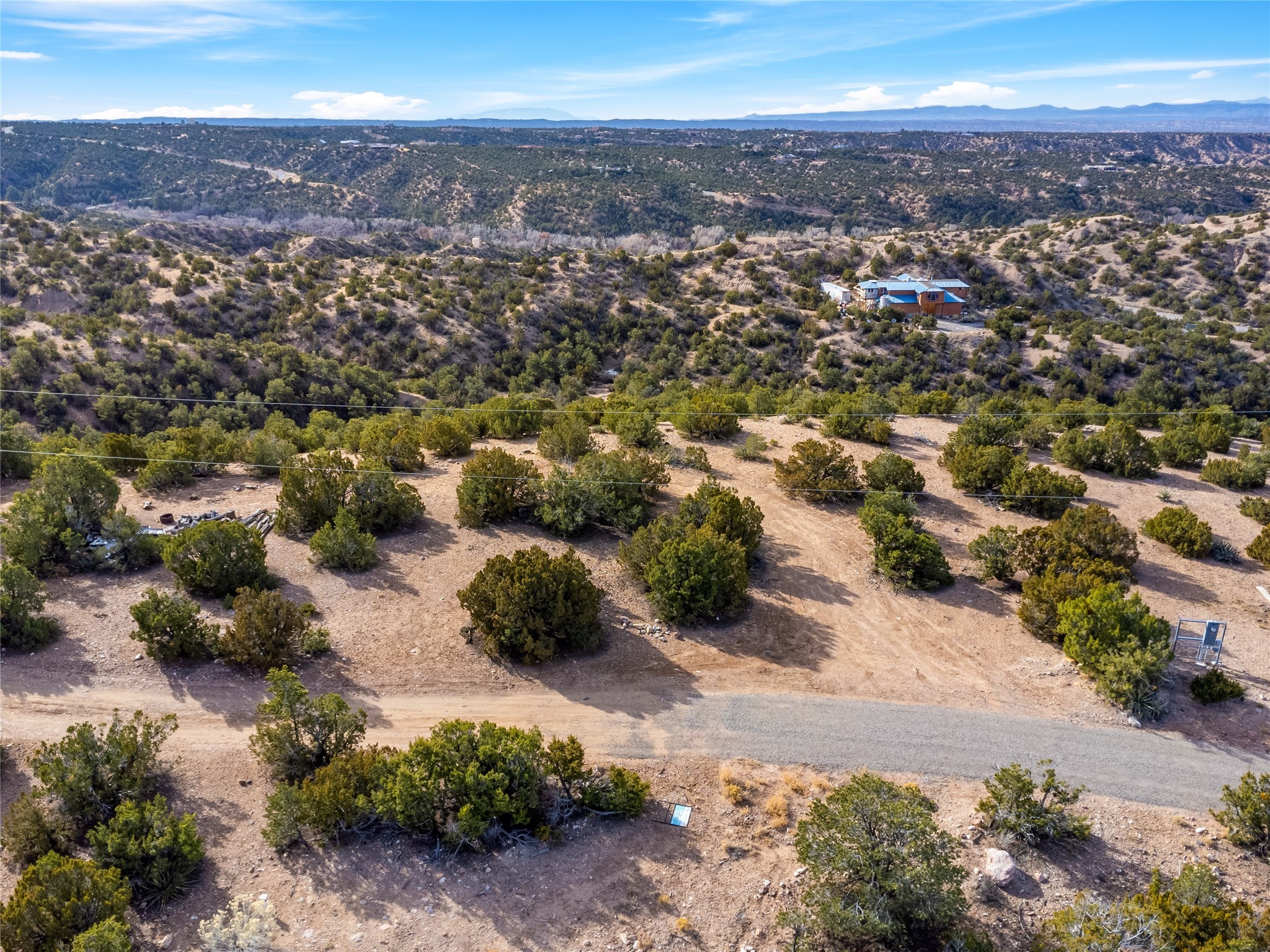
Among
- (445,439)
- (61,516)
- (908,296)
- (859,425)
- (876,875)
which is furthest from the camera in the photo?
(908,296)

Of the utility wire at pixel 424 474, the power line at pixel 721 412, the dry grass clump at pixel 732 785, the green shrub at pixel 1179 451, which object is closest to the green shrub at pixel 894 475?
the utility wire at pixel 424 474

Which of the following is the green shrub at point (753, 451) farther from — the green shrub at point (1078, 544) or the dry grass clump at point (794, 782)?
the dry grass clump at point (794, 782)

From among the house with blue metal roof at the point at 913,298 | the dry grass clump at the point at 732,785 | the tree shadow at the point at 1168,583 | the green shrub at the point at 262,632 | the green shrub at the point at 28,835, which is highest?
the house with blue metal roof at the point at 913,298

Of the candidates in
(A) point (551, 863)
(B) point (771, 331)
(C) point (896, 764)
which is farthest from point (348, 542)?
(B) point (771, 331)

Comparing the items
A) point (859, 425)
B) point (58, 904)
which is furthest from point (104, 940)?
point (859, 425)

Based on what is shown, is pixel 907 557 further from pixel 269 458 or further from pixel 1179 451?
pixel 269 458

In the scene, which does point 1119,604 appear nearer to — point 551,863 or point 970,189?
point 551,863
